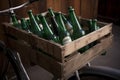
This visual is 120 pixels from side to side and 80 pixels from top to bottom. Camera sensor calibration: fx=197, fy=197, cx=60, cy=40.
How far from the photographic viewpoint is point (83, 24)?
4.11 feet

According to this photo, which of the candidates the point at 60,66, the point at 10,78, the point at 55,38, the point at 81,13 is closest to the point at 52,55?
the point at 60,66

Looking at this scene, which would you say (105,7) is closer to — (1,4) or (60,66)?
(1,4)

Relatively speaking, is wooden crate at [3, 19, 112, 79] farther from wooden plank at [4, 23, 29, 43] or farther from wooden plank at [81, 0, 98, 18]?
wooden plank at [81, 0, 98, 18]

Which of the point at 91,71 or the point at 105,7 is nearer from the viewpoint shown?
the point at 91,71

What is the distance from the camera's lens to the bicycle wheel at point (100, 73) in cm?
118

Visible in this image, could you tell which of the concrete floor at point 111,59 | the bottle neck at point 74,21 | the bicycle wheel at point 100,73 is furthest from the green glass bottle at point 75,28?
the concrete floor at point 111,59

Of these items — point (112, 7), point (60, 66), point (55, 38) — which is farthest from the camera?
point (112, 7)

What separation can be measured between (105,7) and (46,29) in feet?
10.8

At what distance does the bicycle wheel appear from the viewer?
118 cm

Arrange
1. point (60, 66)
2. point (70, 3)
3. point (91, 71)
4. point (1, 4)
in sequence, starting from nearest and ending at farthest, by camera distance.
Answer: point (60, 66) → point (91, 71) → point (1, 4) → point (70, 3)

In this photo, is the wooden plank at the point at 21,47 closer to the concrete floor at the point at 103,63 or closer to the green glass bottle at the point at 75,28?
the green glass bottle at the point at 75,28

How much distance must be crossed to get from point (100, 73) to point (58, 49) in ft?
1.51

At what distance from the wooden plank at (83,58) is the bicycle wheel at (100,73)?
0.18m

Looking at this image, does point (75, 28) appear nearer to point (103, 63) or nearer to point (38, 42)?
point (38, 42)
